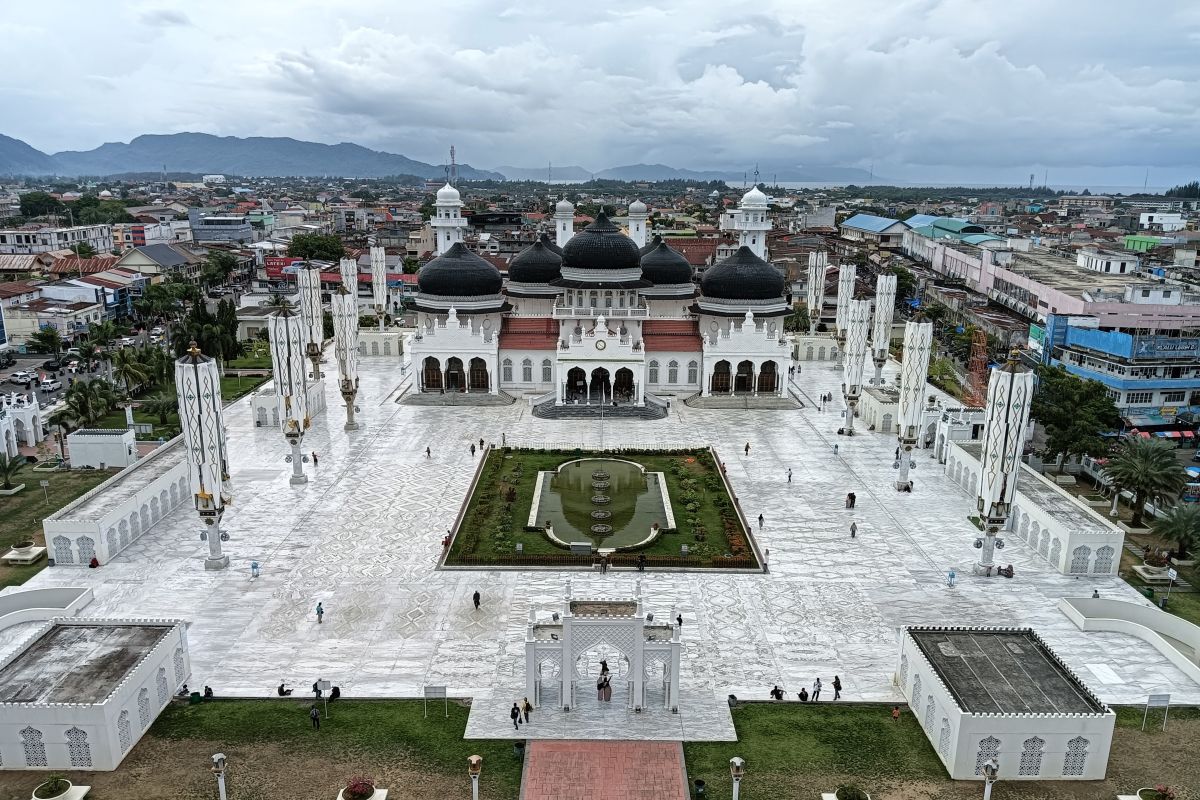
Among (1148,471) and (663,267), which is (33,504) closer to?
(663,267)

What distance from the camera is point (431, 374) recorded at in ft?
197

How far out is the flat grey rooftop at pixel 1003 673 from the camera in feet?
72.8

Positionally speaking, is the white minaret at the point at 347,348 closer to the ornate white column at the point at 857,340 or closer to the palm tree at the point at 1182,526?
the ornate white column at the point at 857,340

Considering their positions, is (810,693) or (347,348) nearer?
(810,693)

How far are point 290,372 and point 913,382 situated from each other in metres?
31.1

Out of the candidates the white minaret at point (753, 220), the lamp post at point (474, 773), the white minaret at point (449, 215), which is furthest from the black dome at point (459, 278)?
the lamp post at point (474, 773)

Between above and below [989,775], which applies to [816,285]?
above

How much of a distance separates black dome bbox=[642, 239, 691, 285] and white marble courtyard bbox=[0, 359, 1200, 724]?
2645 centimetres

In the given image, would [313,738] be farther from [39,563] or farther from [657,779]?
[39,563]

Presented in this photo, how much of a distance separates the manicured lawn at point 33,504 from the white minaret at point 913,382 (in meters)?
38.0

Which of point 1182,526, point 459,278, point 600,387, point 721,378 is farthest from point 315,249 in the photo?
point 1182,526

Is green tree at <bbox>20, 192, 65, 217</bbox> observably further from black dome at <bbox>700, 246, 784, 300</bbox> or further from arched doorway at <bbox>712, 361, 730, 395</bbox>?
arched doorway at <bbox>712, 361, 730, 395</bbox>

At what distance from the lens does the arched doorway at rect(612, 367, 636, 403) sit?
190 feet

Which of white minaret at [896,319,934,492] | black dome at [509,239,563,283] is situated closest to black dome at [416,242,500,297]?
black dome at [509,239,563,283]
